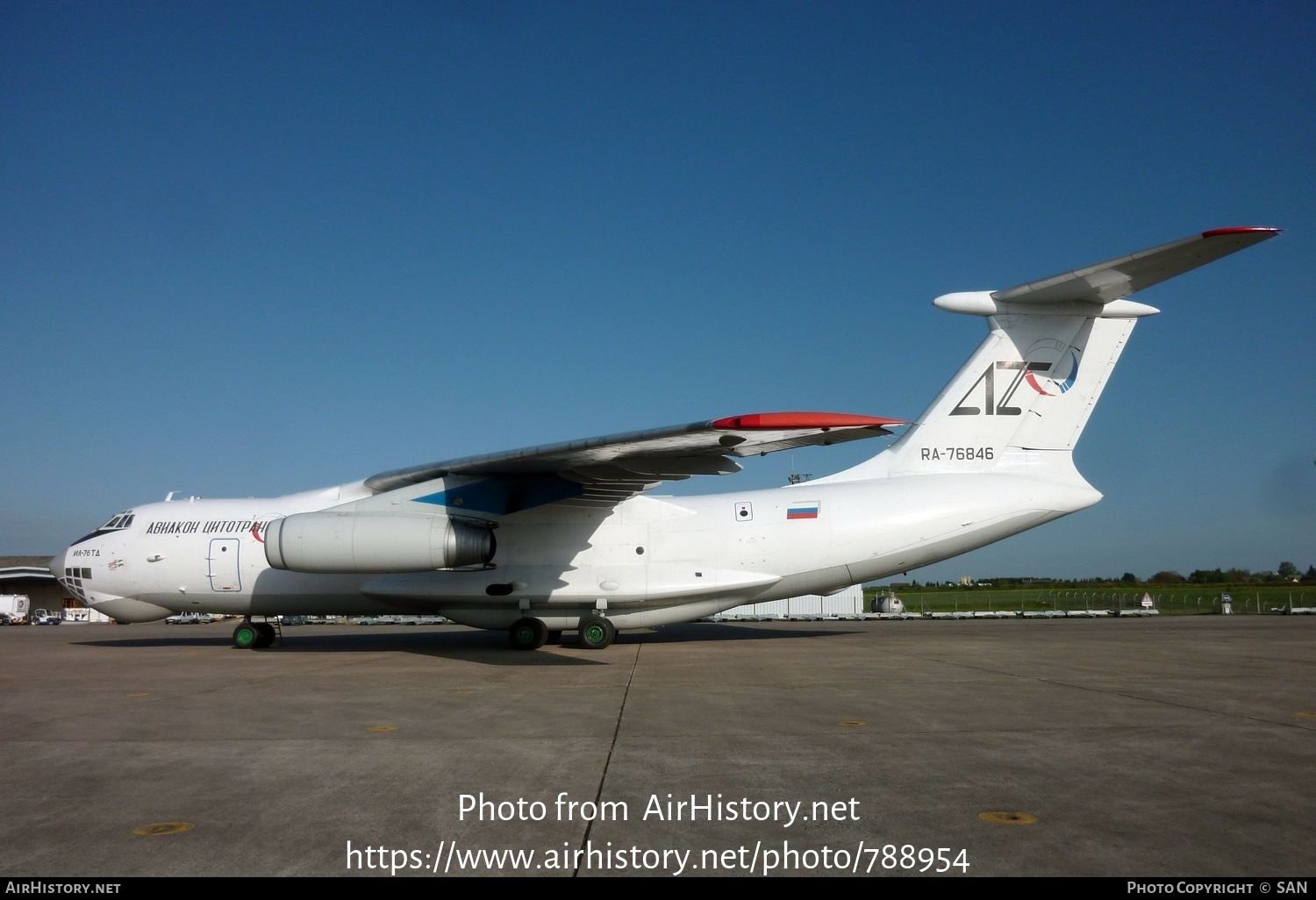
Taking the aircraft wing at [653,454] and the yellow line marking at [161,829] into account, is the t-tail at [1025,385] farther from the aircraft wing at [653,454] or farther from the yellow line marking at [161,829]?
the yellow line marking at [161,829]

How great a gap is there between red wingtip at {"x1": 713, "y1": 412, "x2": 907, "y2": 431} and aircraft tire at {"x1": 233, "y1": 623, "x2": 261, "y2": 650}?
10028 mm

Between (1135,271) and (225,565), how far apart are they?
47.5 ft

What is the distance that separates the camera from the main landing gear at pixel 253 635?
15328 millimetres

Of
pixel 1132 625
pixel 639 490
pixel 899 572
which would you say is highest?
pixel 639 490

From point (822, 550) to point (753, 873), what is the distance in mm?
10890

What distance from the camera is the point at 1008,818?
13.4ft

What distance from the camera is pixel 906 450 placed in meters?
14.7

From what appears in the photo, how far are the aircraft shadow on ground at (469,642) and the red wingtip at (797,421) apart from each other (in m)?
4.15

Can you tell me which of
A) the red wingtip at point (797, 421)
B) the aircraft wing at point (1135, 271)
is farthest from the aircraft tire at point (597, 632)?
the aircraft wing at point (1135, 271)

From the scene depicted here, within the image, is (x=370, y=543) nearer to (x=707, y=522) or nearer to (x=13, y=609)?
(x=707, y=522)

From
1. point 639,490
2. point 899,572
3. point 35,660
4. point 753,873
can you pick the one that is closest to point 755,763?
point 753,873

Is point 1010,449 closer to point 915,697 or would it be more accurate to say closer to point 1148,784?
point 915,697

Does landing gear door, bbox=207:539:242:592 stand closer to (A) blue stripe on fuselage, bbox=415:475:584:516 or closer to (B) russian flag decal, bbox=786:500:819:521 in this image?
(A) blue stripe on fuselage, bbox=415:475:584:516

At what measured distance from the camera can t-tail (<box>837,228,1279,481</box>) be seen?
13867mm
